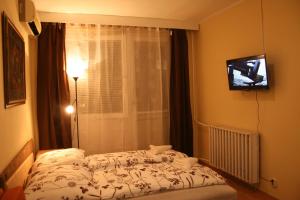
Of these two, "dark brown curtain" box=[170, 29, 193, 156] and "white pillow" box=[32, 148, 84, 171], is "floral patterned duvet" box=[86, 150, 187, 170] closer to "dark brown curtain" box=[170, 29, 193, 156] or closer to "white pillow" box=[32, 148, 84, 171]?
"white pillow" box=[32, 148, 84, 171]

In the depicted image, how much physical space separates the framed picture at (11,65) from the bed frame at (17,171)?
0.50m

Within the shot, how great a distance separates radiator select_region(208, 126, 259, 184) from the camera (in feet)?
10.3

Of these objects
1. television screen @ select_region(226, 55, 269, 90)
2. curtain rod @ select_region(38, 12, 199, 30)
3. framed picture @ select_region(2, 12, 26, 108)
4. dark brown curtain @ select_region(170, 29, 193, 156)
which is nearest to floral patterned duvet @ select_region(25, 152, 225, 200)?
framed picture @ select_region(2, 12, 26, 108)

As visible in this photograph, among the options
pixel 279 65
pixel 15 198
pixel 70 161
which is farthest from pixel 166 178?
pixel 279 65

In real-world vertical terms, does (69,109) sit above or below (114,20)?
below

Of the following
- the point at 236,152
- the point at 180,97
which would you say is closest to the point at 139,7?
the point at 180,97

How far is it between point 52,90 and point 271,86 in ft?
10.0

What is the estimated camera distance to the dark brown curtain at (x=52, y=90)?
12.3 feet

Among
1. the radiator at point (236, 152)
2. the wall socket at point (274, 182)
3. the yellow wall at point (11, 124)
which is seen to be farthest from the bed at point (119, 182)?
the wall socket at point (274, 182)

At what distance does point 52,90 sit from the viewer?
3.78 metres

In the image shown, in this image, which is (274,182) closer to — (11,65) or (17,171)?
(17,171)

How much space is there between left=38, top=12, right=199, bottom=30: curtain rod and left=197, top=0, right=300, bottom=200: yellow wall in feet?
1.82

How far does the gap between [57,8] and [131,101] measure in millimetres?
1784

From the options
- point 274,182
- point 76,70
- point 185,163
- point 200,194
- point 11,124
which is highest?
point 76,70
